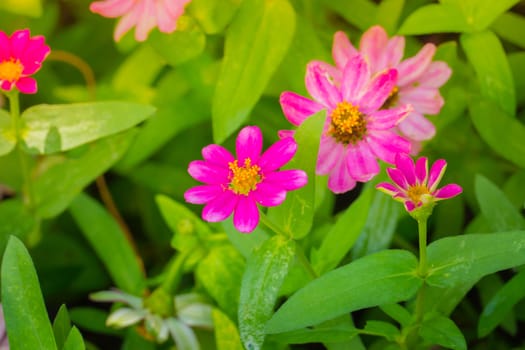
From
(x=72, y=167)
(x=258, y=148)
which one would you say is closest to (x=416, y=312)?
(x=258, y=148)

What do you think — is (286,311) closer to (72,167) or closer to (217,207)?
(217,207)

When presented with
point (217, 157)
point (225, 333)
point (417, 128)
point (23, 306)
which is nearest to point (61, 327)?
point (23, 306)

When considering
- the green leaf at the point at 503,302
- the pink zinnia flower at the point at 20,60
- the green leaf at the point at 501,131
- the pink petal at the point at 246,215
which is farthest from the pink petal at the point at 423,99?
the pink zinnia flower at the point at 20,60

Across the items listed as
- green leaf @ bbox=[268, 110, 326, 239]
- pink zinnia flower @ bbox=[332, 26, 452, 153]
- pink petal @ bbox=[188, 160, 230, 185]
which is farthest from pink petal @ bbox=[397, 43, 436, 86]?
pink petal @ bbox=[188, 160, 230, 185]

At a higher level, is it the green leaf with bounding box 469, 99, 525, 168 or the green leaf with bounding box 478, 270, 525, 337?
the green leaf with bounding box 469, 99, 525, 168

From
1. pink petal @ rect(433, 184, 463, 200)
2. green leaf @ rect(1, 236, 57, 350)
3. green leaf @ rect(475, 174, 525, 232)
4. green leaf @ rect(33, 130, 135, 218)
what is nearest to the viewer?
pink petal @ rect(433, 184, 463, 200)

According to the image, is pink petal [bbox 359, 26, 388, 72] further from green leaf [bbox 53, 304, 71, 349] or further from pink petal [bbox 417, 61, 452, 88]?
green leaf [bbox 53, 304, 71, 349]
